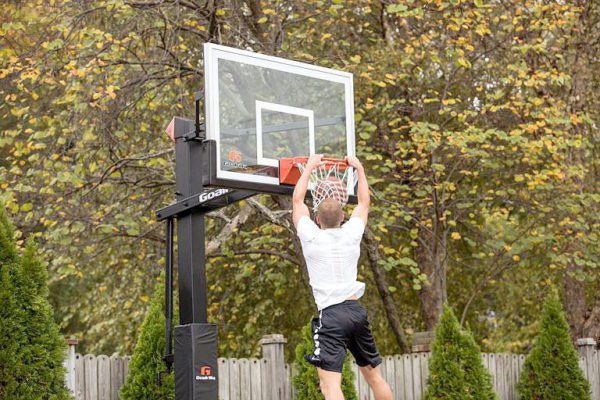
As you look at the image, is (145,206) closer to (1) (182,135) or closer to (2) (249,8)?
(2) (249,8)

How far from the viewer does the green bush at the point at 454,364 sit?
1191 centimetres

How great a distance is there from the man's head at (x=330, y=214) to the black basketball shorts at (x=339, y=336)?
589 millimetres

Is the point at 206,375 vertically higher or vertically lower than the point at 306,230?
lower

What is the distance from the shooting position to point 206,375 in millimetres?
7703

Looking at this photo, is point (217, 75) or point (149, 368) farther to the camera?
point (149, 368)

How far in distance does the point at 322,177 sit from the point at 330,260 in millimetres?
1413

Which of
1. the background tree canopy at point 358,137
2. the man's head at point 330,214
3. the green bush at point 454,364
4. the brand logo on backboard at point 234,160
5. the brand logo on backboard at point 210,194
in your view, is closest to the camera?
the man's head at point 330,214

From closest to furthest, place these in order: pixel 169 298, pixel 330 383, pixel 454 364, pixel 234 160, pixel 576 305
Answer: pixel 330 383
pixel 234 160
pixel 169 298
pixel 454 364
pixel 576 305

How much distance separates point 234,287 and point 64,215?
407cm

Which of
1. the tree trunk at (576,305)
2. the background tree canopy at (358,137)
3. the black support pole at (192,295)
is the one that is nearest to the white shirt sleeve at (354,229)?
the black support pole at (192,295)

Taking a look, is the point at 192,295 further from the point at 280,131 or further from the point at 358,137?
the point at 358,137

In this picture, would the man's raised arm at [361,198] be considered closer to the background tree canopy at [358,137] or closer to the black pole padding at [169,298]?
the black pole padding at [169,298]

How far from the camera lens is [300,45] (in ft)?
45.6

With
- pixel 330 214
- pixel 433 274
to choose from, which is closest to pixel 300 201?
pixel 330 214
